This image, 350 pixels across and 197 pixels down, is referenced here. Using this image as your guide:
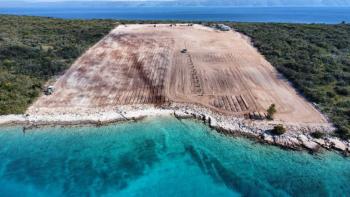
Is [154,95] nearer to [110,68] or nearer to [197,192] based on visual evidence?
[110,68]

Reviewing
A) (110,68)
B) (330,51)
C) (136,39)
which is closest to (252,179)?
(110,68)

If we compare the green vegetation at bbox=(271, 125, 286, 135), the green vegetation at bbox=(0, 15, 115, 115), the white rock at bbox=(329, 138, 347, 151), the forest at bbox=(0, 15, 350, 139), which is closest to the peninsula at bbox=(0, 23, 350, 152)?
the white rock at bbox=(329, 138, 347, 151)

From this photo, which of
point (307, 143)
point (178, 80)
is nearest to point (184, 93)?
point (178, 80)

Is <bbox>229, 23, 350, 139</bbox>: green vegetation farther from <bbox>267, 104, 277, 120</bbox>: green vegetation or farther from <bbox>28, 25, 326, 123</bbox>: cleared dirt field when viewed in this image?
<bbox>267, 104, 277, 120</bbox>: green vegetation

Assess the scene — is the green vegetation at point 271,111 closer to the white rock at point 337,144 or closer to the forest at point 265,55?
the forest at point 265,55

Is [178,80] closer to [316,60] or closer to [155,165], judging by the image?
[155,165]
